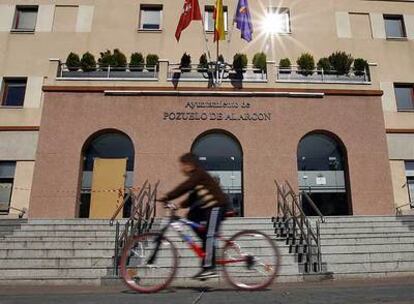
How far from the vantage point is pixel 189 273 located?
10133 mm

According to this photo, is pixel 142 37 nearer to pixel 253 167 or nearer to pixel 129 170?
pixel 129 170

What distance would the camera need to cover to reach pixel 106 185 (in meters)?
17.3

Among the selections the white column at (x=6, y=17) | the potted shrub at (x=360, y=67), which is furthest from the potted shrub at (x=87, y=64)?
A: the potted shrub at (x=360, y=67)

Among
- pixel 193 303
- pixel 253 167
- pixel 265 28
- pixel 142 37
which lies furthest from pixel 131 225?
pixel 265 28

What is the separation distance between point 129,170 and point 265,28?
11060 millimetres

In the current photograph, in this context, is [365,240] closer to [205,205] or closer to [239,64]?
[205,205]

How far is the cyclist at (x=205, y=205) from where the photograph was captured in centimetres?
614

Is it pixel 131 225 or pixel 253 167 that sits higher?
pixel 253 167

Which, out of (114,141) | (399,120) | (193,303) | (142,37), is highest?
(142,37)

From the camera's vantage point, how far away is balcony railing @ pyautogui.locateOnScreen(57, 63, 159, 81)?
725 inches

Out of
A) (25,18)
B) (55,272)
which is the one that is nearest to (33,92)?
(25,18)

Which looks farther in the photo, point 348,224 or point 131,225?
point 348,224

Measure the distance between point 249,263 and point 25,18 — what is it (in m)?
21.2

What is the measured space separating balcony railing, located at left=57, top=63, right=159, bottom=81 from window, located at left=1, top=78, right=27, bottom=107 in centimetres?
365
